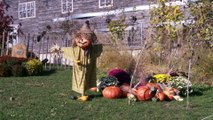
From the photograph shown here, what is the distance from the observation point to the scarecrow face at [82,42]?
8867 millimetres

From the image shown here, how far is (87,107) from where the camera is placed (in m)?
8.03

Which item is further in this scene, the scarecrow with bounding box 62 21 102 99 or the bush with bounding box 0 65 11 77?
the bush with bounding box 0 65 11 77

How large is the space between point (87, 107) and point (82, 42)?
1513 millimetres

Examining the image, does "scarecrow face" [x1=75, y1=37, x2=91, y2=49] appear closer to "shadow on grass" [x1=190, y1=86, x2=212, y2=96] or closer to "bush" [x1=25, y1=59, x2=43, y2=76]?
"shadow on grass" [x1=190, y1=86, x2=212, y2=96]

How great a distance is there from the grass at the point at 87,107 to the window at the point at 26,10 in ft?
67.8

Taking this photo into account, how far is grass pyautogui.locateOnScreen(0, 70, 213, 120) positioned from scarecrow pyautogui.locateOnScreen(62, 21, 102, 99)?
366 millimetres

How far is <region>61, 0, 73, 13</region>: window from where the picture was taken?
89.2 feet

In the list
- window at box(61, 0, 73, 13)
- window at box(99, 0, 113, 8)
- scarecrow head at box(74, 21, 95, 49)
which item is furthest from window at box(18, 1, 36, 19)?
scarecrow head at box(74, 21, 95, 49)

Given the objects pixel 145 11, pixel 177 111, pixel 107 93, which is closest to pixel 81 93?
pixel 107 93

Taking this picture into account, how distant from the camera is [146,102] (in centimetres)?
873

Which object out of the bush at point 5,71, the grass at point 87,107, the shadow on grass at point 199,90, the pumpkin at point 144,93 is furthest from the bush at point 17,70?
the pumpkin at point 144,93

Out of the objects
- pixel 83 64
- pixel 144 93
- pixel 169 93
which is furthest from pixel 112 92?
pixel 169 93

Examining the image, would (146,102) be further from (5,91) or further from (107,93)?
(5,91)

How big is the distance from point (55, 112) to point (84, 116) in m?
0.58
